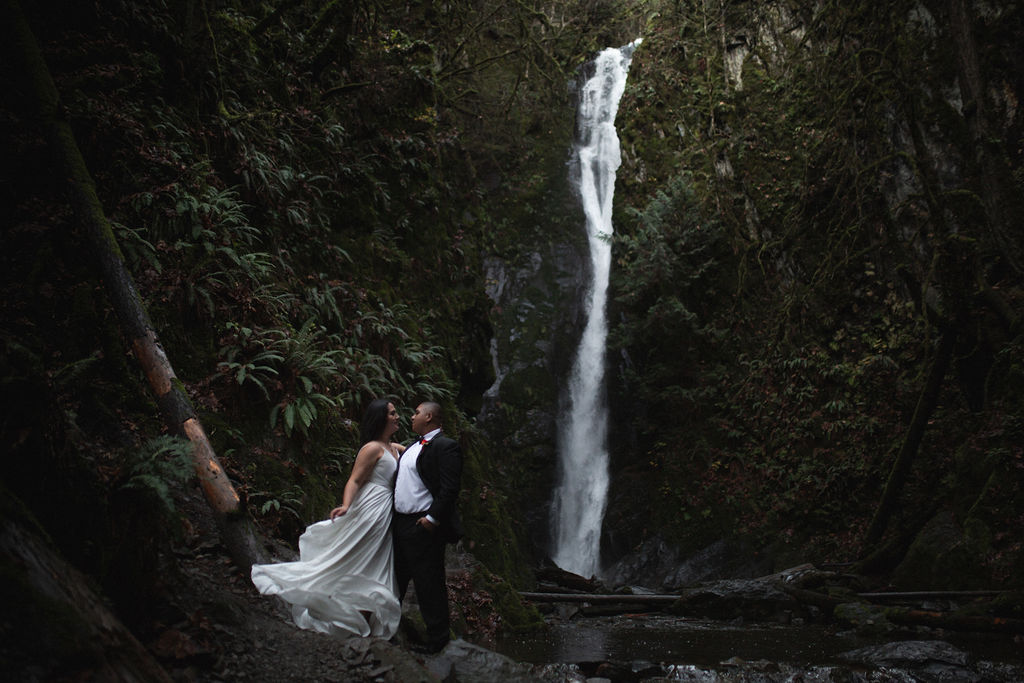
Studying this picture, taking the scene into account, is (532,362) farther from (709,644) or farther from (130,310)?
(130,310)

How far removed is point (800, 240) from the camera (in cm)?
Result: 1477

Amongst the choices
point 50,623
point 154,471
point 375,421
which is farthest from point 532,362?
point 50,623

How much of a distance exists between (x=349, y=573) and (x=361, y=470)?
67cm

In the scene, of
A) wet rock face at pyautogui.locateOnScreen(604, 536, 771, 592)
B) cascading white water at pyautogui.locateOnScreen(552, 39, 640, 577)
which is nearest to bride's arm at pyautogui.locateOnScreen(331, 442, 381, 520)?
wet rock face at pyautogui.locateOnScreen(604, 536, 771, 592)

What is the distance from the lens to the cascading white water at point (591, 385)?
16.0 meters

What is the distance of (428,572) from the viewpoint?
3.96 meters

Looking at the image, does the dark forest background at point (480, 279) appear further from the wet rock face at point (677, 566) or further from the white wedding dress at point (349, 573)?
the white wedding dress at point (349, 573)

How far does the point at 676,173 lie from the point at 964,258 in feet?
39.9

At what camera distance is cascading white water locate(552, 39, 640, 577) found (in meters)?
16.0

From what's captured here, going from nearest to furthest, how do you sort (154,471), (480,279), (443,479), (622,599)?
(154,471), (443,479), (622,599), (480,279)

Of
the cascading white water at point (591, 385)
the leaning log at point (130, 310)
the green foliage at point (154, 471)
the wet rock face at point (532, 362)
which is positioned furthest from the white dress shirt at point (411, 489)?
the cascading white water at point (591, 385)

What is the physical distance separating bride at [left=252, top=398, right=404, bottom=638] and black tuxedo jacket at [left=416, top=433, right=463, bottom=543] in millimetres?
291

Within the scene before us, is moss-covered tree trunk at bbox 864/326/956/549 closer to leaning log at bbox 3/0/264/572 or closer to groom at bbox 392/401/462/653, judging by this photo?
groom at bbox 392/401/462/653

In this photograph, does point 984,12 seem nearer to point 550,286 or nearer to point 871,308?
point 871,308
